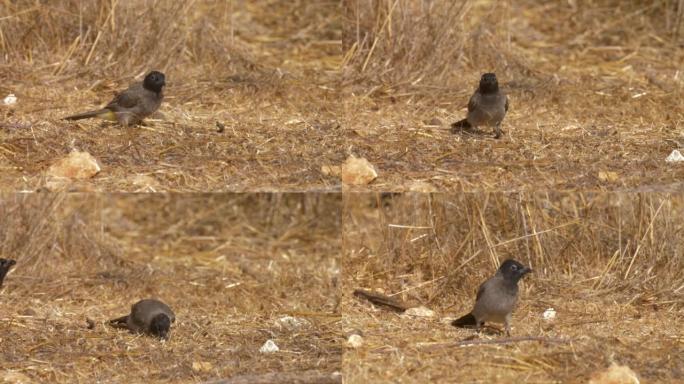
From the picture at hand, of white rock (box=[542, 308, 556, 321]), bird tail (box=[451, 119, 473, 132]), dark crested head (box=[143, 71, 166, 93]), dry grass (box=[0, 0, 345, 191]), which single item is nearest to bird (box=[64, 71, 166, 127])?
dark crested head (box=[143, 71, 166, 93])

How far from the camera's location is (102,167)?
10508 millimetres

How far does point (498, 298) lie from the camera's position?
10.0 metres

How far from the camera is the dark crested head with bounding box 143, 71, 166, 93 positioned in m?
11.5

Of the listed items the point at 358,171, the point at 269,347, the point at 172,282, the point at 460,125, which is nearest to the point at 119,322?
the point at 172,282

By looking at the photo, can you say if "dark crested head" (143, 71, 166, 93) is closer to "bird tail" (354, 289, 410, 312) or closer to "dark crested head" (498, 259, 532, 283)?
"bird tail" (354, 289, 410, 312)

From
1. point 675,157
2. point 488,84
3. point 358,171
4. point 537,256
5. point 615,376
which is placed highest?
point 488,84

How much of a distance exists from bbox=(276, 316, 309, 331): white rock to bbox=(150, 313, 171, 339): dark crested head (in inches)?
40.5

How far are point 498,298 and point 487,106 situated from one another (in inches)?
78.3

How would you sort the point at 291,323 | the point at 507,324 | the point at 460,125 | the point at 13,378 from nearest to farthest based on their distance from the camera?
1. the point at 13,378
2. the point at 507,324
3. the point at 291,323
4. the point at 460,125

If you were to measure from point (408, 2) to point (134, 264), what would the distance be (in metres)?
3.77

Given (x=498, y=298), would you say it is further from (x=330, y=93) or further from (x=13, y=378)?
(x=13, y=378)

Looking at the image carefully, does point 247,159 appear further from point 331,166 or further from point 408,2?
point 408,2

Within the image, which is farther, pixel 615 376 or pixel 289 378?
pixel 289 378

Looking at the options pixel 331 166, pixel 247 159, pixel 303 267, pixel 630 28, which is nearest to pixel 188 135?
pixel 247 159
